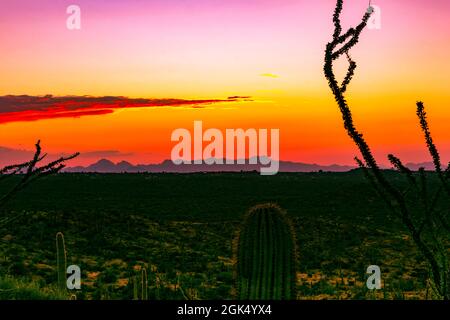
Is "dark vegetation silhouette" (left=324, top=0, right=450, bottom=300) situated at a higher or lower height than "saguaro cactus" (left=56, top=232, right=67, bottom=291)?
higher

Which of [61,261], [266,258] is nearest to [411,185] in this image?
[266,258]

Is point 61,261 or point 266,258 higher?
point 266,258

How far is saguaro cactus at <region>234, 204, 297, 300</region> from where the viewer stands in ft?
10.7


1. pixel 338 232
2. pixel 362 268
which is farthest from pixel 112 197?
pixel 362 268

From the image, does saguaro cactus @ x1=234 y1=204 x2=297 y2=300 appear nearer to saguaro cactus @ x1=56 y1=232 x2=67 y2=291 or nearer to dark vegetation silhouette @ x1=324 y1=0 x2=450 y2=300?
dark vegetation silhouette @ x1=324 y1=0 x2=450 y2=300

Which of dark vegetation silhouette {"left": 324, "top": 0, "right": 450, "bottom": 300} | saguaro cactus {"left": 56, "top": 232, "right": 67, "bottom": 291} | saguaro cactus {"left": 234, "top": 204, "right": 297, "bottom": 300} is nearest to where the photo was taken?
dark vegetation silhouette {"left": 324, "top": 0, "right": 450, "bottom": 300}

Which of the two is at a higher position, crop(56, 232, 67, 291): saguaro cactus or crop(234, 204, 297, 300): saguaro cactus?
crop(234, 204, 297, 300): saguaro cactus

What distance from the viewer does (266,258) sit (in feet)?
11.1

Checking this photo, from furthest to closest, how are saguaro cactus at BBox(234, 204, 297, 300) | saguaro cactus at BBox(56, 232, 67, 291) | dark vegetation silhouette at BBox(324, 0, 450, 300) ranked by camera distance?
saguaro cactus at BBox(56, 232, 67, 291) < saguaro cactus at BBox(234, 204, 297, 300) < dark vegetation silhouette at BBox(324, 0, 450, 300)

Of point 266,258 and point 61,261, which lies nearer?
point 266,258

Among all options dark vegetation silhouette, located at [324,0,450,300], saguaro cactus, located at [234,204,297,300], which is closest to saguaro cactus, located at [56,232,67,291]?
saguaro cactus, located at [234,204,297,300]

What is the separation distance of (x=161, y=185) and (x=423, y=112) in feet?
348

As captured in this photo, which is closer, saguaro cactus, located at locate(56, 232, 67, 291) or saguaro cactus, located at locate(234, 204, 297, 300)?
saguaro cactus, located at locate(234, 204, 297, 300)

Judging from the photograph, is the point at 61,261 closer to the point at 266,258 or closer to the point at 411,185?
the point at 266,258
